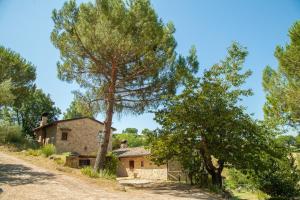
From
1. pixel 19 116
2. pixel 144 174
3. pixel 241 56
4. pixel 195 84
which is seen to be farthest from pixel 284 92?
pixel 19 116

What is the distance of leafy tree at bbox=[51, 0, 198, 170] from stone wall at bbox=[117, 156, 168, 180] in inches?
391

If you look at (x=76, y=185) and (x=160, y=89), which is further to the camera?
(x=160, y=89)

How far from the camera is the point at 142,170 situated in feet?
97.0

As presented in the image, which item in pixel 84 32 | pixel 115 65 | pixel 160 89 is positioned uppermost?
pixel 84 32

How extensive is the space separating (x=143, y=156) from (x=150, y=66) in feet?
47.0

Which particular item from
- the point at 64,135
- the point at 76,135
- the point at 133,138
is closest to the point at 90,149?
the point at 76,135

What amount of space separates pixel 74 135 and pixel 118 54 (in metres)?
16.4

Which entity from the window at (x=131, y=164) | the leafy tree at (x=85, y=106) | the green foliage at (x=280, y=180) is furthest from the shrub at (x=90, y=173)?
the window at (x=131, y=164)

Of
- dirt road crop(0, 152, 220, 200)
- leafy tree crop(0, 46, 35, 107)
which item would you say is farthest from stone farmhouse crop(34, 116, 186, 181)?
dirt road crop(0, 152, 220, 200)

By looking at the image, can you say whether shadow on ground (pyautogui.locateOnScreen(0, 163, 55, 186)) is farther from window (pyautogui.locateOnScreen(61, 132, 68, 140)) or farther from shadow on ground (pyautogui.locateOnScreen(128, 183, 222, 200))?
window (pyautogui.locateOnScreen(61, 132, 68, 140))

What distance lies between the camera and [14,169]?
1477cm

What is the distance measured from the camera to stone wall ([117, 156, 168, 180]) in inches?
1091

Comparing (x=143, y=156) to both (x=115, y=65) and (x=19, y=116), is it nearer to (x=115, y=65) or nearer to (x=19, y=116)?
(x=115, y=65)

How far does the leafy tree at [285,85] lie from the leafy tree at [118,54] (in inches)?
A: 267
